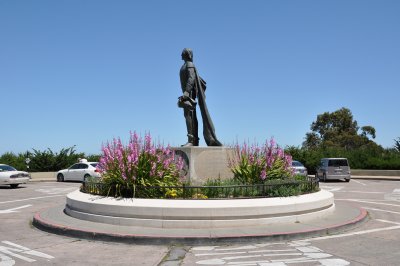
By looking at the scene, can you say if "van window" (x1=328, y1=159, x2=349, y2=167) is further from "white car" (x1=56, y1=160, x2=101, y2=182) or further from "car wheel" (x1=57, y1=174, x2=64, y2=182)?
"car wheel" (x1=57, y1=174, x2=64, y2=182)

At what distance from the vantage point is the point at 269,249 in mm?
7516

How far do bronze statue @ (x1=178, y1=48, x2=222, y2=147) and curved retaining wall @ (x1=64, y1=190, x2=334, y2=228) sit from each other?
378cm

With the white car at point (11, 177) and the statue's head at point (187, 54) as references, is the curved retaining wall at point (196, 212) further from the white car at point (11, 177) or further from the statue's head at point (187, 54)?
the white car at point (11, 177)

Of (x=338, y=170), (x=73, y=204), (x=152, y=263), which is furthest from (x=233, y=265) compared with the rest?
(x=338, y=170)

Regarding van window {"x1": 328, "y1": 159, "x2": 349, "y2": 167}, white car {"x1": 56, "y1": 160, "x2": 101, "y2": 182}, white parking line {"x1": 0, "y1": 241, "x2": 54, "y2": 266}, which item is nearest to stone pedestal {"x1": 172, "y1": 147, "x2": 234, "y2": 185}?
white parking line {"x1": 0, "y1": 241, "x2": 54, "y2": 266}

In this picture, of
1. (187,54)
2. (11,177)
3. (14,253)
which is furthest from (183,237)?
(11,177)

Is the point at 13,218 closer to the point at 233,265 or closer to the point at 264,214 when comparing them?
the point at 264,214

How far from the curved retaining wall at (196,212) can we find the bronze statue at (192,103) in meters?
3.78

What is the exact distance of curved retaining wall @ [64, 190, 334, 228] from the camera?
880 centimetres

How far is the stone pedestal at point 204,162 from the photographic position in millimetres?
11898

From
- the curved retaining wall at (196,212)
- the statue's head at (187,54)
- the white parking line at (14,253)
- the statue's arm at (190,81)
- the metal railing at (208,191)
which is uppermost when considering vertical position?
the statue's head at (187,54)

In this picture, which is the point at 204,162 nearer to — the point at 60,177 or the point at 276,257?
the point at 276,257

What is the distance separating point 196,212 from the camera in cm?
880

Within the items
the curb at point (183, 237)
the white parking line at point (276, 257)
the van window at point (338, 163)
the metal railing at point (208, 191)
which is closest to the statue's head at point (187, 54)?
the metal railing at point (208, 191)
